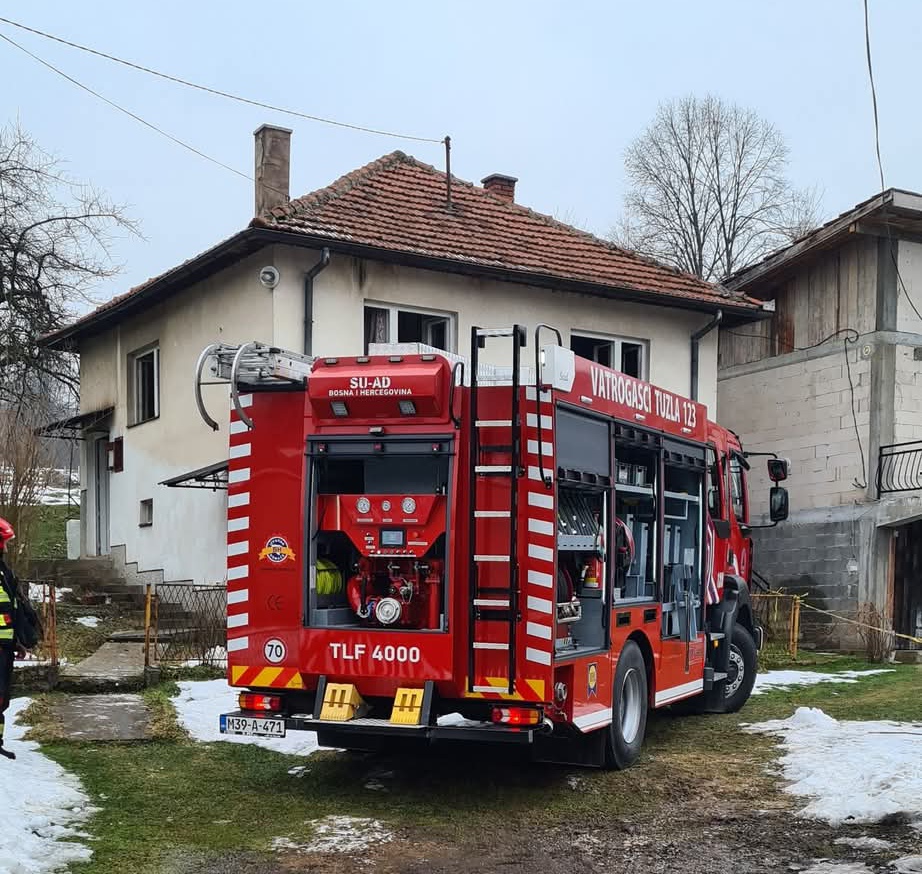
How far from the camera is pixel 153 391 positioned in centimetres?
2061

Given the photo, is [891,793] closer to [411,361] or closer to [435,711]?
[435,711]

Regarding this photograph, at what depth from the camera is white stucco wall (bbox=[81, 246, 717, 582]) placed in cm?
1689

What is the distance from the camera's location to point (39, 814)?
745 centimetres

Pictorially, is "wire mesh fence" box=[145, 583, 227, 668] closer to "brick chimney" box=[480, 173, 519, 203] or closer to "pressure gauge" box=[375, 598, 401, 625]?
"pressure gauge" box=[375, 598, 401, 625]

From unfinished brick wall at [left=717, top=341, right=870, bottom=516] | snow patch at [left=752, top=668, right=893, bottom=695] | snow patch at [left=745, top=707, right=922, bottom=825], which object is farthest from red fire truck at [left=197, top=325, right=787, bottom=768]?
unfinished brick wall at [left=717, top=341, right=870, bottom=516]

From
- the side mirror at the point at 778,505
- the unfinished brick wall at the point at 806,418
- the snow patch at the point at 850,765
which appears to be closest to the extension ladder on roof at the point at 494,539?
the snow patch at the point at 850,765

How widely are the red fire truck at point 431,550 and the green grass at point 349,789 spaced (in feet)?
1.27

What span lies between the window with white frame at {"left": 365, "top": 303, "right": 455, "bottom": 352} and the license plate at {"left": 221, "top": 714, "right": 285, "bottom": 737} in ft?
31.4

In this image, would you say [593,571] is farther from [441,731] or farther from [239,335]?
[239,335]

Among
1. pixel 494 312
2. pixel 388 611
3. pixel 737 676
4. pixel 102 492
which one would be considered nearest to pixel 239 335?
pixel 494 312

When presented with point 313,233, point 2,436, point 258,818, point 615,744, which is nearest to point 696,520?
point 615,744

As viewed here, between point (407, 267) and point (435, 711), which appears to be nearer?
point (435, 711)

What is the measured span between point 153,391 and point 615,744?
13.6 m

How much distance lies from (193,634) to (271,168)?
7533 mm
